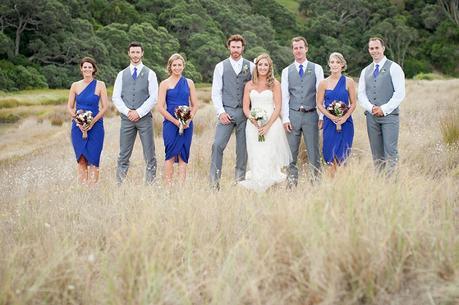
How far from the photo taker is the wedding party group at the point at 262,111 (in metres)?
6.61

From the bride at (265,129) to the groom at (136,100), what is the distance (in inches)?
51.9

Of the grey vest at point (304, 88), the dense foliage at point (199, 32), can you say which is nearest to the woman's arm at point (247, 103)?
the grey vest at point (304, 88)

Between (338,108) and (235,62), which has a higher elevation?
(235,62)

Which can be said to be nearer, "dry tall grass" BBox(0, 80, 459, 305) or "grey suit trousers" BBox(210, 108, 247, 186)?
"dry tall grass" BBox(0, 80, 459, 305)

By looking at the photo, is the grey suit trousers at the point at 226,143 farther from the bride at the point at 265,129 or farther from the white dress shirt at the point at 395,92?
the white dress shirt at the point at 395,92

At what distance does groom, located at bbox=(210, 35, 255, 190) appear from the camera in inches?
270

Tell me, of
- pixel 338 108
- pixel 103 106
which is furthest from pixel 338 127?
pixel 103 106

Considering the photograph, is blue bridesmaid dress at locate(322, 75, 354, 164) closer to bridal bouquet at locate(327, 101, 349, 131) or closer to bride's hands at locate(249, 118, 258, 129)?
bridal bouquet at locate(327, 101, 349, 131)

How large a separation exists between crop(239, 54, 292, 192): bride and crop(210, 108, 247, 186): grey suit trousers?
0.07 m

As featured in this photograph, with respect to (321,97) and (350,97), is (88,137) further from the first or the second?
(350,97)

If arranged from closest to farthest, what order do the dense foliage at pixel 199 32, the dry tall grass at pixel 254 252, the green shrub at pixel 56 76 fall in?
the dry tall grass at pixel 254 252 → the green shrub at pixel 56 76 → the dense foliage at pixel 199 32

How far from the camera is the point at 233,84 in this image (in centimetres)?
689

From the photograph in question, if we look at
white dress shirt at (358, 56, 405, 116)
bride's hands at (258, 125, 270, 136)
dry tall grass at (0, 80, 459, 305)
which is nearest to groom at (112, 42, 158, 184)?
bride's hands at (258, 125, 270, 136)

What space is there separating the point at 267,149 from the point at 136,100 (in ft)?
6.16
